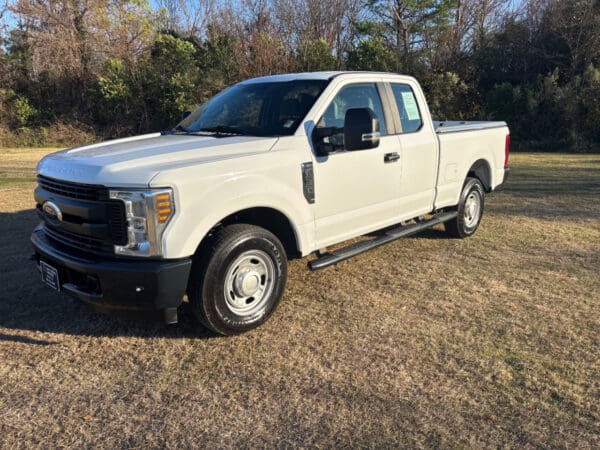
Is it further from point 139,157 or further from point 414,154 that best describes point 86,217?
point 414,154

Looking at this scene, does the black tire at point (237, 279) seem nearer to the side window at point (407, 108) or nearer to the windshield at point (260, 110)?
the windshield at point (260, 110)

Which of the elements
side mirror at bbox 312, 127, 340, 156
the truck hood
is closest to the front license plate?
the truck hood

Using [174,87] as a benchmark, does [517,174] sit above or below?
below

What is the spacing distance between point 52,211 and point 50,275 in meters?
0.48

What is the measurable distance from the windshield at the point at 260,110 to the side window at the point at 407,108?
1076 mm

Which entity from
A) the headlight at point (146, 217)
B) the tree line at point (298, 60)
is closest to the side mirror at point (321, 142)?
the headlight at point (146, 217)

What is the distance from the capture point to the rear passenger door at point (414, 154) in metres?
5.10

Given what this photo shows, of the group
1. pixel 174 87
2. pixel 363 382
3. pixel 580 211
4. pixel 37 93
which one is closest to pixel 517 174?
pixel 580 211

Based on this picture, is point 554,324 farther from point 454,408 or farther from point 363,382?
point 363,382

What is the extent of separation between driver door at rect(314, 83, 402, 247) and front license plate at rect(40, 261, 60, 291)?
80.9 inches

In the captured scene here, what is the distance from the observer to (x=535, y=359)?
341 centimetres

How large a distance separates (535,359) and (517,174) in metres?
9.50

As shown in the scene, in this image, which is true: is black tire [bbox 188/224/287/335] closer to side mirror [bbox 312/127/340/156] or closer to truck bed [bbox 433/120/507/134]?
side mirror [bbox 312/127/340/156]

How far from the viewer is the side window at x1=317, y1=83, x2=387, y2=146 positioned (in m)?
4.32
